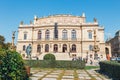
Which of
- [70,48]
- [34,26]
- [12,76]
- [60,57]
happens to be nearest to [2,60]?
[12,76]

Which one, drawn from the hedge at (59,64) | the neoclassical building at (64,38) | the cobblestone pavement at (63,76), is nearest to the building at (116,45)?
the neoclassical building at (64,38)

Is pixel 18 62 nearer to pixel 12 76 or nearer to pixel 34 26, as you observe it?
pixel 12 76

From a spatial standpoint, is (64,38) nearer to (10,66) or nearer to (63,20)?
(63,20)

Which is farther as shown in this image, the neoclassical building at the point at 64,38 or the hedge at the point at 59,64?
the neoclassical building at the point at 64,38

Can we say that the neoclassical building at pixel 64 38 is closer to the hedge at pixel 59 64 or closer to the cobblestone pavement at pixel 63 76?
the hedge at pixel 59 64

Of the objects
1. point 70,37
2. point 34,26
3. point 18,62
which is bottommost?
point 18,62

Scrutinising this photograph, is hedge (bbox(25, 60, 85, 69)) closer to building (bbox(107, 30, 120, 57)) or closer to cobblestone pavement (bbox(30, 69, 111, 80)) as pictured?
cobblestone pavement (bbox(30, 69, 111, 80))

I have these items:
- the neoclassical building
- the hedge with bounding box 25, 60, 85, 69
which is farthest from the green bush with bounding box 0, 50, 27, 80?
the neoclassical building

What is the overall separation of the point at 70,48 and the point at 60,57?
37.0 feet

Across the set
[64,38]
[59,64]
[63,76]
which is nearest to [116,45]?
[64,38]

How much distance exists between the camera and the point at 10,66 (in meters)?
8.41

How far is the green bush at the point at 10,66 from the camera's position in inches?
319

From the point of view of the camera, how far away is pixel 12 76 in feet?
27.5

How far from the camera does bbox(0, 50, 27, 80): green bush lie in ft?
26.6
